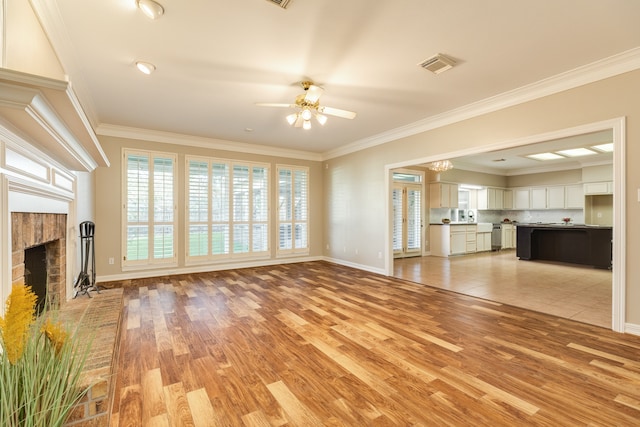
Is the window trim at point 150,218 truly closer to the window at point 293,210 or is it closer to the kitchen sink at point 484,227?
the window at point 293,210

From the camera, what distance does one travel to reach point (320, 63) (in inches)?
116

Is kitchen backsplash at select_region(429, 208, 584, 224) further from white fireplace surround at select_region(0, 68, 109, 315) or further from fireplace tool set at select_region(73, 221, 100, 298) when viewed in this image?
white fireplace surround at select_region(0, 68, 109, 315)

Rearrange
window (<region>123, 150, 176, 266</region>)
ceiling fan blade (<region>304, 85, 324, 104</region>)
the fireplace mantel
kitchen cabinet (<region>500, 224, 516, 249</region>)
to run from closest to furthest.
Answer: the fireplace mantel, ceiling fan blade (<region>304, 85, 324, 104</region>), window (<region>123, 150, 176, 266</region>), kitchen cabinet (<region>500, 224, 516, 249</region>)

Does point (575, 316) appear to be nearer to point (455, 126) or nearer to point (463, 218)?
point (455, 126)

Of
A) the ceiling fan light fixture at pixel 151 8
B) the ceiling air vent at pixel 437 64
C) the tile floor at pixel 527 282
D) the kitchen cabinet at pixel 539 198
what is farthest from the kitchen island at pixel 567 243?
the ceiling fan light fixture at pixel 151 8

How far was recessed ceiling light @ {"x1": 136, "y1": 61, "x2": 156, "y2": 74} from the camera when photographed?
2934mm

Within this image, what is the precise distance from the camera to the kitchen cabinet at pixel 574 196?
8.20 m

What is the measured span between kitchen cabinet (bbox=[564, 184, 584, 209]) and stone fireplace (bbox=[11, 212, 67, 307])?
1122 centimetres

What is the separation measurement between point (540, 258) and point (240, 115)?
8.01 meters

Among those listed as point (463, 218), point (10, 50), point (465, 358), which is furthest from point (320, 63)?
point (463, 218)

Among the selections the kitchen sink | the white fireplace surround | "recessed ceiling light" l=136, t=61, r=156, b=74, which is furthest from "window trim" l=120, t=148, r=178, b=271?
the kitchen sink

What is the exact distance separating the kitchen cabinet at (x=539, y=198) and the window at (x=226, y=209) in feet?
28.5

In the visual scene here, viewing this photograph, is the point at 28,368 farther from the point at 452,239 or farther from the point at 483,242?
the point at 483,242

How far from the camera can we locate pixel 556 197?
870cm
